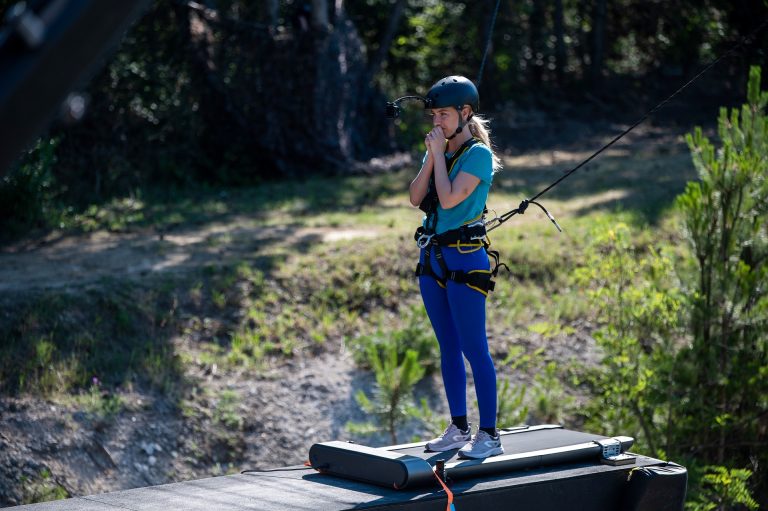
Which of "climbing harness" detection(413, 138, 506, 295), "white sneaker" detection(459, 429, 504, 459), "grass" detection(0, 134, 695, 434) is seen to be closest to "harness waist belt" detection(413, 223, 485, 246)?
"climbing harness" detection(413, 138, 506, 295)

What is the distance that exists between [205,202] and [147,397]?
4.72m

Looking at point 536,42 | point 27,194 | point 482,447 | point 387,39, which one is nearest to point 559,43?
point 536,42

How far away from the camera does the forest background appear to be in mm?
7812

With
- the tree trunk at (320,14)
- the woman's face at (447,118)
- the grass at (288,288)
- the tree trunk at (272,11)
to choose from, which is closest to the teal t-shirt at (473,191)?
the woman's face at (447,118)

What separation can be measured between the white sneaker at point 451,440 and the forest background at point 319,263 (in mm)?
2204

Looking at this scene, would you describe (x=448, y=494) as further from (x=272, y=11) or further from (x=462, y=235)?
(x=272, y=11)

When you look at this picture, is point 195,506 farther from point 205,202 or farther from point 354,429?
point 205,202

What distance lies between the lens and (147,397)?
8.23 m

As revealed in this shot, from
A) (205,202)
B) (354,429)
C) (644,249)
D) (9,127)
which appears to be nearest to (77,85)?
(9,127)

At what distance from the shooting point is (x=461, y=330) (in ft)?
16.9

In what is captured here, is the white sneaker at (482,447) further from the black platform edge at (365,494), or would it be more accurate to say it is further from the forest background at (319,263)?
the forest background at (319,263)

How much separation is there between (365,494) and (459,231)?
1307mm

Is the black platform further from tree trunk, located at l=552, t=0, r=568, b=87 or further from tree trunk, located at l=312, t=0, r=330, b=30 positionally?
tree trunk, located at l=552, t=0, r=568, b=87

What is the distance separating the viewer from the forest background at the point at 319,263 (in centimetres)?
781
